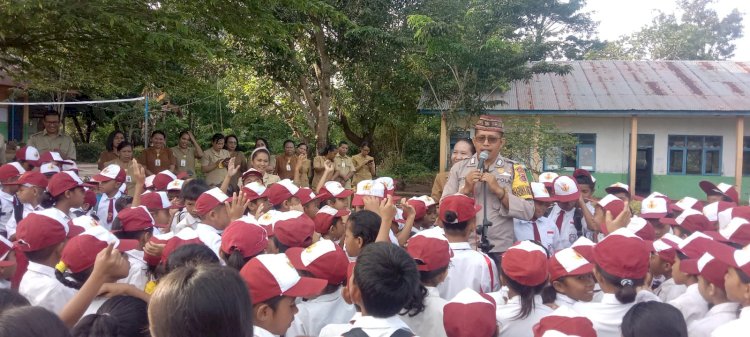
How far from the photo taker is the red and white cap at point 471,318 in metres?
2.26

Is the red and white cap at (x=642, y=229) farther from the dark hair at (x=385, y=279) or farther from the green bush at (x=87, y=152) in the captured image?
the green bush at (x=87, y=152)

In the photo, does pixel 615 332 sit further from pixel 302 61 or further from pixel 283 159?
pixel 302 61

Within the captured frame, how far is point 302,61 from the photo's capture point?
13164 millimetres

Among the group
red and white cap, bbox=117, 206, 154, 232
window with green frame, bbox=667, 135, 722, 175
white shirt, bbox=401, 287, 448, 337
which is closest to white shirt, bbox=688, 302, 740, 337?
white shirt, bbox=401, 287, 448, 337

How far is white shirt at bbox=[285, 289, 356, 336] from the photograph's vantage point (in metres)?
2.65

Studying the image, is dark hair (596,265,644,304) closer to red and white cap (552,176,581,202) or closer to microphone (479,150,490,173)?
microphone (479,150,490,173)

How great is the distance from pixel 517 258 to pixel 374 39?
10.1 meters

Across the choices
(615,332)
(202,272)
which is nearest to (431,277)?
(615,332)

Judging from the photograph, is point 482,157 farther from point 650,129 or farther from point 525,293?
point 650,129

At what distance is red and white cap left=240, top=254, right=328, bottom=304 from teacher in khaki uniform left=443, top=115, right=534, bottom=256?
73.0 inches

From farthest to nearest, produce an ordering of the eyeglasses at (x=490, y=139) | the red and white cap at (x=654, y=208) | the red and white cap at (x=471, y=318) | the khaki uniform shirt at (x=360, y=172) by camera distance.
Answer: the khaki uniform shirt at (x=360, y=172) → the red and white cap at (x=654, y=208) → the eyeglasses at (x=490, y=139) → the red and white cap at (x=471, y=318)

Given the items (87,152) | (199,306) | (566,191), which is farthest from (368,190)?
(87,152)

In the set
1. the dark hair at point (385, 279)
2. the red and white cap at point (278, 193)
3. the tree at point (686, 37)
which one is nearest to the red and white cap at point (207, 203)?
the red and white cap at point (278, 193)

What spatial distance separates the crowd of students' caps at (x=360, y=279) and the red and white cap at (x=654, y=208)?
3 centimetres
